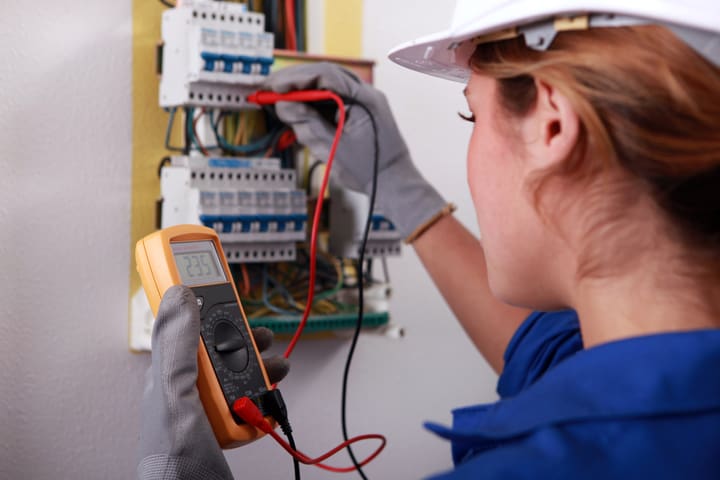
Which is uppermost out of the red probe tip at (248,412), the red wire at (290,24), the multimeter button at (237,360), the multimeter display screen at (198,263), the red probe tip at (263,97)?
the red wire at (290,24)

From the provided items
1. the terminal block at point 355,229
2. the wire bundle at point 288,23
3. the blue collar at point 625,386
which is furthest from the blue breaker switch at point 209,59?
the blue collar at point 625,386

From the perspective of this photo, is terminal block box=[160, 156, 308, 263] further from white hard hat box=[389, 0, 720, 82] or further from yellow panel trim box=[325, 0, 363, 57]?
white hard hat box=[389, 0, 720, 82]

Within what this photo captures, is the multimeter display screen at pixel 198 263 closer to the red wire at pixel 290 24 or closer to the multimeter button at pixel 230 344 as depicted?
the multimeter button at pixel 230 344

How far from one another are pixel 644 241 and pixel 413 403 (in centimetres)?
96

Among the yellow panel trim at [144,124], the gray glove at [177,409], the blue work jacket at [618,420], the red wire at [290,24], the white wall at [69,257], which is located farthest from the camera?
the red wire at [290,24]

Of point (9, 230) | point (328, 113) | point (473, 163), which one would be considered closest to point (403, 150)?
point (328, 113)

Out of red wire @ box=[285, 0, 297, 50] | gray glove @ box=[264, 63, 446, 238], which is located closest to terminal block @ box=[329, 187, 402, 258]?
gray glove @ box=[264, 63, 446, 238]

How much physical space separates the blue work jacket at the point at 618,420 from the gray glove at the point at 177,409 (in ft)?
1.06

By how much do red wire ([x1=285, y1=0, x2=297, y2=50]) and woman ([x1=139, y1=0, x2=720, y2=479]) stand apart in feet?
1.91

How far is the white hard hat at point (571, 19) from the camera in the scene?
1.99 ft

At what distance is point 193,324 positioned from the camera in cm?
88

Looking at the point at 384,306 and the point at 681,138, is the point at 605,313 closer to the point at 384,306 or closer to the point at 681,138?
the point at 681,138

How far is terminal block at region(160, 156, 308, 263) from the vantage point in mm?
1169

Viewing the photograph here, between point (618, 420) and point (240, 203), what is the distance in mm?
731
